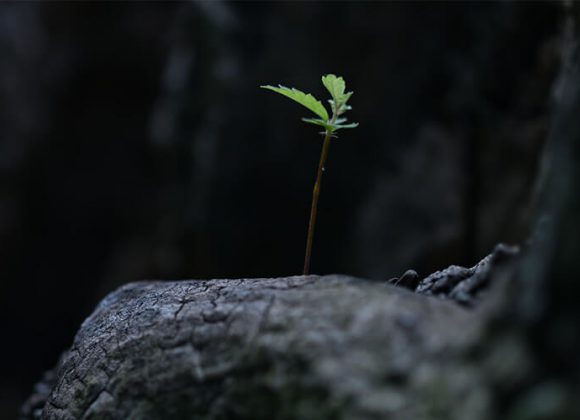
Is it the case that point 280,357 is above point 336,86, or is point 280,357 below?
below

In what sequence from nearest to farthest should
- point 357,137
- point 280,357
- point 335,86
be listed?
point 280,357 < point 335,86 < point 357,137

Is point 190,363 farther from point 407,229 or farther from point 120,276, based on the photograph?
point 120,276

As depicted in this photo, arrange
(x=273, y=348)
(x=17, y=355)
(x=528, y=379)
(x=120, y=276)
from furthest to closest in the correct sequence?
(x=17, y=355), (x=120, y=276), (x=273, y=348), (x=528, y=379)

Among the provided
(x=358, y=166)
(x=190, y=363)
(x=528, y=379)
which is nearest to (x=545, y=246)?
(x=528, y=379)

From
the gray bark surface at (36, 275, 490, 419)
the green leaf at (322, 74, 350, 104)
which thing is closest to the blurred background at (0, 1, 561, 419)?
the green leaf at (322, 74, 350, 104)

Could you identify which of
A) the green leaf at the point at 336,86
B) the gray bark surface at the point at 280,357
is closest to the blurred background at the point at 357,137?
the green leaf at the point at 336,86

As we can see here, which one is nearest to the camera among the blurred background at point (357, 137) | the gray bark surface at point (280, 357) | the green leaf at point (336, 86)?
the gray bark surface at point (280, 357)

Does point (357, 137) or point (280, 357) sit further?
point (357, 137)

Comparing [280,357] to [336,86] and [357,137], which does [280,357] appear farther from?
[357,137]

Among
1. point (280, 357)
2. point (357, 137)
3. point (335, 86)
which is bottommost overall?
point (280, 357)

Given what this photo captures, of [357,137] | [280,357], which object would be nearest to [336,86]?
[280,357]

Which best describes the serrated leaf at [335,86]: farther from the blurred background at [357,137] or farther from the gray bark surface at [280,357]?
the blurred background at [357,137]
